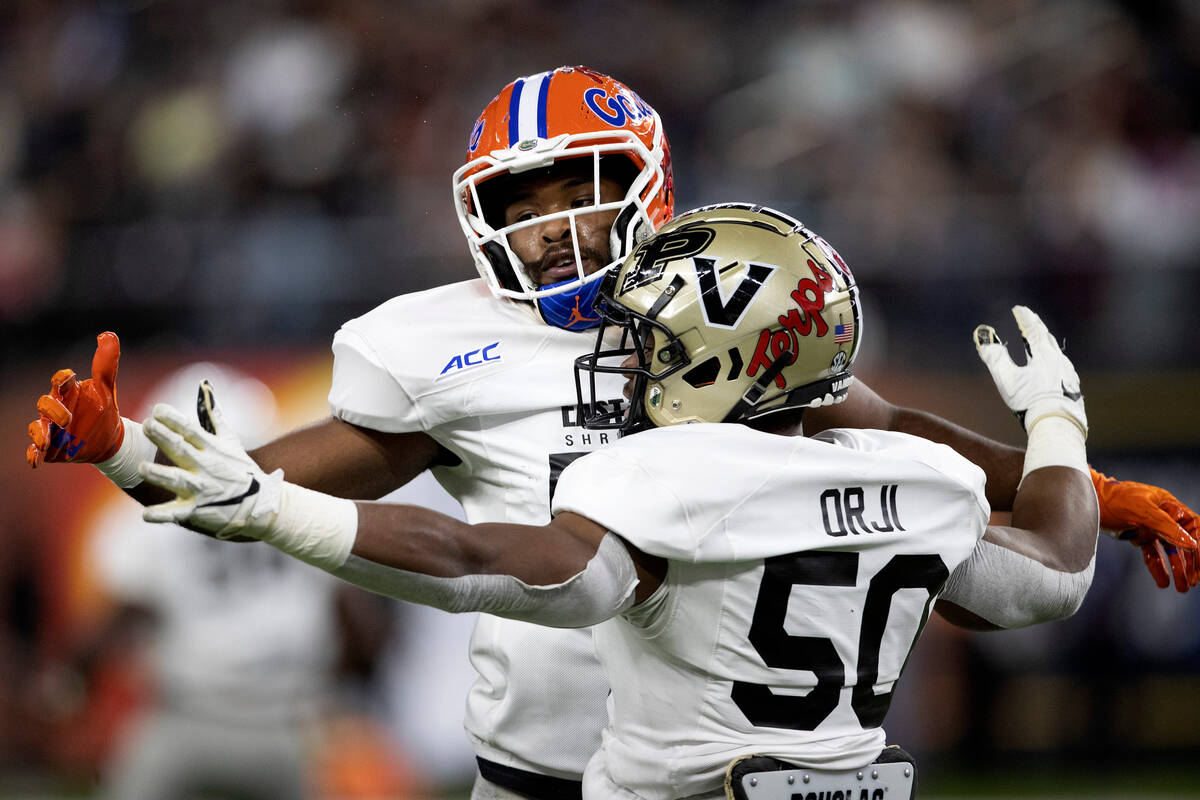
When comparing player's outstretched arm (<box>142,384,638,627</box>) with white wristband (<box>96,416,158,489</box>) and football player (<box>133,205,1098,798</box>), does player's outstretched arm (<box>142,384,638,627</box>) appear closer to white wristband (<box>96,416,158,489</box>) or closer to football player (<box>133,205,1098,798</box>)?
football player (<box>133,205,1098,798</box>)

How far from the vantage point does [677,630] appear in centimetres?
197

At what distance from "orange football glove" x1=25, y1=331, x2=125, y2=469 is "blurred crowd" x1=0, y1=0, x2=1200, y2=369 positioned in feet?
12.1

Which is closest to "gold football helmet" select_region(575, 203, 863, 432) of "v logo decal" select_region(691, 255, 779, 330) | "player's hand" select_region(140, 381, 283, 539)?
"v logo decal" select_region(691, 255, 779, 330)

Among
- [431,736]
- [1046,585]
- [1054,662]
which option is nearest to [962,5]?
[1054,662]

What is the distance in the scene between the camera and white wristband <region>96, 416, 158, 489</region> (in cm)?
234

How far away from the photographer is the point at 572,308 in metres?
2.60

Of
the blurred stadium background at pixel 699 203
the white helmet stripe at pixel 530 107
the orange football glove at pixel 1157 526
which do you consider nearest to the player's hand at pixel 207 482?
the white helmet stripe at pixel 530 107

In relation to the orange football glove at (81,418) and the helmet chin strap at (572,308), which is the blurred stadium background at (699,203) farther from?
the orange football glove at (81,418)

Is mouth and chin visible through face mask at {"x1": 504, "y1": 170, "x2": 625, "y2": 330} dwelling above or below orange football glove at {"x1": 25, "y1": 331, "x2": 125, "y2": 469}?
above

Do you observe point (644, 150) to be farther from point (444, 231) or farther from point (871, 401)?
point (444, 231)

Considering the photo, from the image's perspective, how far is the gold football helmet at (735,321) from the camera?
2.09 metres

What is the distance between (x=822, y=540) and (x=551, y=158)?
1024 millimetres

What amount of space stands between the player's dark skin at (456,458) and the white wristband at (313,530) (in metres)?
0.77

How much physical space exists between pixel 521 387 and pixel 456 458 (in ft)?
0.76
